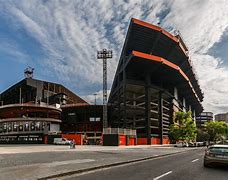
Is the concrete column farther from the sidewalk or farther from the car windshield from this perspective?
the car windshield

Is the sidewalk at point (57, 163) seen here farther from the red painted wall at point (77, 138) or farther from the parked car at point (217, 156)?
the red painted wall at point (77, 138)

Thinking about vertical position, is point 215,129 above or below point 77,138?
above

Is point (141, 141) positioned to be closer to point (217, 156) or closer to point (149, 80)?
point (149, 80)

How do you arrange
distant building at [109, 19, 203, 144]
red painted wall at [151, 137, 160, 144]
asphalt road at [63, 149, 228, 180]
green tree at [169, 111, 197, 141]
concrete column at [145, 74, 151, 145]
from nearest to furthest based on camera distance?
asphalt road at [63, 149, 228, 180] < distant building at [109, 19, 203, 144] < green tree at [169, 111, 197, 141] < concrete column at [145, 74, 151, 145] < red painted wall at [151, 137, 160, 144]

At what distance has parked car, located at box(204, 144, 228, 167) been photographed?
15422mm

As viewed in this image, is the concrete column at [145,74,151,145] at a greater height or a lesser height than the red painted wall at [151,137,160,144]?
greater

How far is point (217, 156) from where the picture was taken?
1570 centimetres

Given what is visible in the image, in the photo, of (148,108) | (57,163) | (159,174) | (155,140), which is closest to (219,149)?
(159,174)

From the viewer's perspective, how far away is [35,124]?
8081 cm

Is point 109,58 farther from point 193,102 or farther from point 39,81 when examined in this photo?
point 193,102

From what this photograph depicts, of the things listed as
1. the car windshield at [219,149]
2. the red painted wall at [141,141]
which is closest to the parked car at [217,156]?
the car windshield at [219,149]

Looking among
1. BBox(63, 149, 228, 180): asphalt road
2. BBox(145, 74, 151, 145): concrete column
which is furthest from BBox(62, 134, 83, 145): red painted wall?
BBox(63, 149, 228, 180): asphalt road

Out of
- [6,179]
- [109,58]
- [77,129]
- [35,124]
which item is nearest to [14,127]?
[35,124]

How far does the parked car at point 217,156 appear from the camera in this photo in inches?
607
